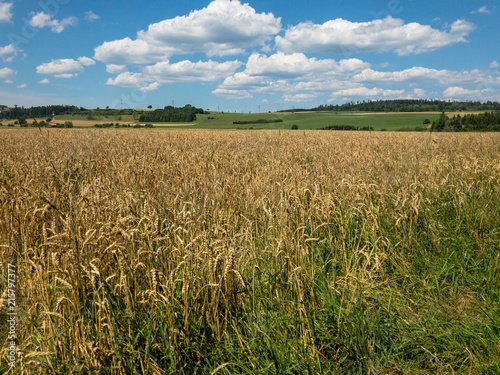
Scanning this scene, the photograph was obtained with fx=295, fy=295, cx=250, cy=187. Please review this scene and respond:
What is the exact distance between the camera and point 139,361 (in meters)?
1.93

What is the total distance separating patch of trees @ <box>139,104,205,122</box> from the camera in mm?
73500

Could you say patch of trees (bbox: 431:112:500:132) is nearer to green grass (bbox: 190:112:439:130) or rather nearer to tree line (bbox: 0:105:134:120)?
green grass (bbox: 190:112:439:130)

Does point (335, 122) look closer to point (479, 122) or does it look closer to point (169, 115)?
point (479, 122)

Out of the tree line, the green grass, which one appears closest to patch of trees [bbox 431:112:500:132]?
the green grass

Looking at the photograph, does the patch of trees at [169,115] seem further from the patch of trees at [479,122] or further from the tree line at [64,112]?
the patch of trees at [479,122]

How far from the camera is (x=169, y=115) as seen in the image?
7756 cm

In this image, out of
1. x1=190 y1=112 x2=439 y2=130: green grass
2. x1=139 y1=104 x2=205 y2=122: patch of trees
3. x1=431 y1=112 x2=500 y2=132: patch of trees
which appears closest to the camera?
x1=431 y1=112 x2=500 y2=132: patch of trees

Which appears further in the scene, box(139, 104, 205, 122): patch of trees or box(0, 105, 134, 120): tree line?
box(139, 104, 205, 122): patch of trees

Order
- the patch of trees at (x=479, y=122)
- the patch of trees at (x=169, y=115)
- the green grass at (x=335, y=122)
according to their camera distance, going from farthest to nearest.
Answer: the patch of trees at (x=169, y=115) → the green grass at (x=335, y=122) → the patch of trees at (x=479, y=122)

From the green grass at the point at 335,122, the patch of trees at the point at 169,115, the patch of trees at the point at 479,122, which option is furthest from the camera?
the patch of trees at the point at 169,115

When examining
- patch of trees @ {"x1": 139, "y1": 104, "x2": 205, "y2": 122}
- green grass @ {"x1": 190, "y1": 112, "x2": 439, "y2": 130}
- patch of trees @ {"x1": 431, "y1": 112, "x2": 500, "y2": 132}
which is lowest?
patch of trees @ {"x1": 431, "y1": 112, "x2": 500, "y2": 132}

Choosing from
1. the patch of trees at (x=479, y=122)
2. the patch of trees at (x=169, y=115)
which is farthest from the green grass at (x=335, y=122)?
the patch of trees at (x=479, y=122)

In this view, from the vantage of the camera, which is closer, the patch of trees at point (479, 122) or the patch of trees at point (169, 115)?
the patch of trees at point (479, 122)

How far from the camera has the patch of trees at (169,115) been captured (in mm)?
73500
